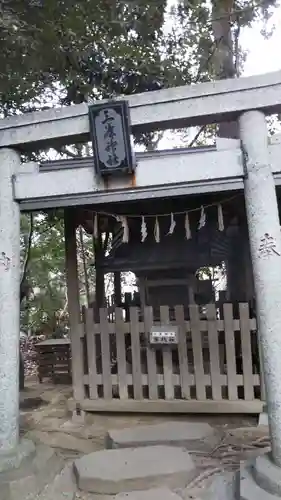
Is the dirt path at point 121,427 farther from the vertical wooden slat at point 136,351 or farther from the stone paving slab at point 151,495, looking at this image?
the vertical wooden slat at point 136,351

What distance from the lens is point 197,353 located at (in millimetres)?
5293

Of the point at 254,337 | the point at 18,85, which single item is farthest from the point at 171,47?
the point at 254,337

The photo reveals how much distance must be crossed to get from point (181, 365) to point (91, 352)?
1169mm

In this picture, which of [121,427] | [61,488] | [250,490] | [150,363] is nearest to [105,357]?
[150,363]

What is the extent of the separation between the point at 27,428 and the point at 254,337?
305 cm

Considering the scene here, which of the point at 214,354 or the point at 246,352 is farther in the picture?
the point at 214,354

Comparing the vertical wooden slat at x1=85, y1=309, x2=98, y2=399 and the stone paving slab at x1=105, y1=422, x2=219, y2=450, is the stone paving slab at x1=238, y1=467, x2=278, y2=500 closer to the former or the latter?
the stone paving slab at x1=105, y1=422, x2=219, y2=450

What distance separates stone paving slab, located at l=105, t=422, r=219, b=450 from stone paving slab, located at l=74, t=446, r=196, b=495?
0.33m

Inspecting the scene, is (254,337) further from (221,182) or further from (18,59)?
(18,59)

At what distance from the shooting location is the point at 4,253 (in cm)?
369

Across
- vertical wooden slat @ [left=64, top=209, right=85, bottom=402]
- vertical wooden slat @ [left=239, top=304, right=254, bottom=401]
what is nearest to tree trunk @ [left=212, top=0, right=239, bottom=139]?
vertical wooden slat @ [left=64, top=209, right=85, bottom=402]

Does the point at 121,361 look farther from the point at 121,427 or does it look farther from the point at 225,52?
the point at 225,52

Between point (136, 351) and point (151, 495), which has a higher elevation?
point (136, 351)

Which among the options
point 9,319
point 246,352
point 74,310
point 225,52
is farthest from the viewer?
point 225,52
